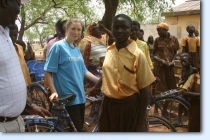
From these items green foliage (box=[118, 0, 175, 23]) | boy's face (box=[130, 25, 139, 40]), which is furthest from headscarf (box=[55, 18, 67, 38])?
green foliage (box=[118, 0, 175, 23])

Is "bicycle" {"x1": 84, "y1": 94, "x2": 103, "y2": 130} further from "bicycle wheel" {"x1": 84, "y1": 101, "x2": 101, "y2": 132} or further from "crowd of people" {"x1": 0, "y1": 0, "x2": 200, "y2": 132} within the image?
"crowd of people" {"x1": 0, "y1": 0, "x2": 200, "y2": 132}

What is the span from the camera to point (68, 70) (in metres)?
2.09

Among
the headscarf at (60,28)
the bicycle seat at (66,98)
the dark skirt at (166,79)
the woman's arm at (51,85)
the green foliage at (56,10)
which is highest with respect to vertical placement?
the green foliage at (56,10)

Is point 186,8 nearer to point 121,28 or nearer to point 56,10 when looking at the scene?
point 121,28

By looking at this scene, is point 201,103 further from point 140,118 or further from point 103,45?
point 103,45

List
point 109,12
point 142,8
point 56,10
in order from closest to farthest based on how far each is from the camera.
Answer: point 109,12, point 142,8, point 56,10

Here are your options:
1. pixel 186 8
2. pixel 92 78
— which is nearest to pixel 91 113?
pixel 92 78

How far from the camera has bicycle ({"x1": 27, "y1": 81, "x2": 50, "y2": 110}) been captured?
3426 millimetres

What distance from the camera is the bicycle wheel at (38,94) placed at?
135 inches

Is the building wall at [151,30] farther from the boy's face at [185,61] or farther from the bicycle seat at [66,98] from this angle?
the bicycle seat at [66,98]

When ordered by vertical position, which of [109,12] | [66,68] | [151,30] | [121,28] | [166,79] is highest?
[109,12]

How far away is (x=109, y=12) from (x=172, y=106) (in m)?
1.94

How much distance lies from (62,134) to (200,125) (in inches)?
38.6

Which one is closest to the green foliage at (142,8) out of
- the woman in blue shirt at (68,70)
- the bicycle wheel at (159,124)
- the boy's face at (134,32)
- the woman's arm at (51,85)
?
the boy's face at (134,32)
